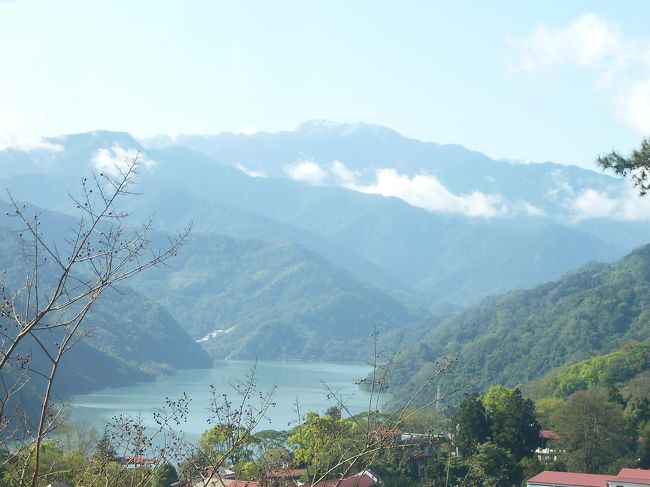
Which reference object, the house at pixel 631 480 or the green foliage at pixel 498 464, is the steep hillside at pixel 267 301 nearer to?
the green foliage at pixel 498 464

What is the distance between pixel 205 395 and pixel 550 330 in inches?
1062

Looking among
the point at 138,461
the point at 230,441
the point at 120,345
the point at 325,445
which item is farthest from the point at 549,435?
the point at 120,345

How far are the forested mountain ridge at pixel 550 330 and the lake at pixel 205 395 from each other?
7.09 m

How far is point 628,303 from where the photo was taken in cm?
6556

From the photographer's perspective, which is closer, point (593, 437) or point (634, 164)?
point (634, 164)

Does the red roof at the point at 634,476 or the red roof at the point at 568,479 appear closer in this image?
the red roof at the point at 634,476

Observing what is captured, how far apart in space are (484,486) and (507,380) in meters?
45.1

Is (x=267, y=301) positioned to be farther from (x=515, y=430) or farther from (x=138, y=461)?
Result: (x=138, y=461)

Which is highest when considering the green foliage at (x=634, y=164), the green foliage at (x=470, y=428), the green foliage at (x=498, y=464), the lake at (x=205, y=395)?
the green foliage at (x=634, y=164)

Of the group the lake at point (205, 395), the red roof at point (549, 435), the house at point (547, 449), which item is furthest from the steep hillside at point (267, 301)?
the house at point (547, 449)

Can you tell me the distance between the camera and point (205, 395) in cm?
5984

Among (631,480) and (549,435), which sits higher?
(631,480)

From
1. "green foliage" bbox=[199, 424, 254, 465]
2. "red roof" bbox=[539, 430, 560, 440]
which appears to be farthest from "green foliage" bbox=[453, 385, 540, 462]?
"green foliage" bbox=[199, 424, 254, 465]

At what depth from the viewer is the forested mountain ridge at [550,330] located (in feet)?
203
